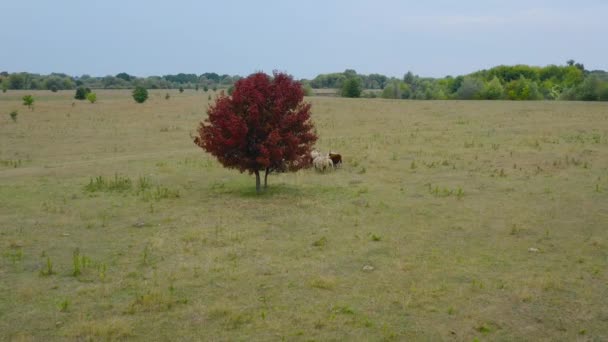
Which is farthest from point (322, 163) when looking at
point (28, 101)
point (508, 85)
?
point (508, 85)

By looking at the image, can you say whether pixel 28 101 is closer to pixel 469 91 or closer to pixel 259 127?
pixel 259 127

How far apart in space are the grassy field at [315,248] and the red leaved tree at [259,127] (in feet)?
4.66

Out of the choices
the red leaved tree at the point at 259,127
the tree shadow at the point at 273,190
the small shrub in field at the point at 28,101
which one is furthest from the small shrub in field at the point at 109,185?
the small shrub in field at the point at 28,101

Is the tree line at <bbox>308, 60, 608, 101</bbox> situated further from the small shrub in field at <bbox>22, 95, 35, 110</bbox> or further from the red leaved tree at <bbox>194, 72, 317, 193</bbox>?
the red leaved tree at <bbox>194, 72, 317, 193</bbox>

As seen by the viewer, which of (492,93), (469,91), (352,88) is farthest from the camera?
(352,88)

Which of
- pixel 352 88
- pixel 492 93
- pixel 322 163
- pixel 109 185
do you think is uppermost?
pixel 352 88

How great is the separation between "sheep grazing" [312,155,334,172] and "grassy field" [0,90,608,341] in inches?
13.7

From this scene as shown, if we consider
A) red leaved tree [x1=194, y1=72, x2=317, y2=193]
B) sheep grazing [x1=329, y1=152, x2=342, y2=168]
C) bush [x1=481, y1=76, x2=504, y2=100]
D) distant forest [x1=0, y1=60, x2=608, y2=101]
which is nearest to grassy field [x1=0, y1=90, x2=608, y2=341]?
sheep grazing [x1=329, y1=152, x2=342, y2=168]

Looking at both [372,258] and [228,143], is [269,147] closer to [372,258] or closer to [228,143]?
[228,143]

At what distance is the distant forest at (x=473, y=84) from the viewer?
7565 centimetres

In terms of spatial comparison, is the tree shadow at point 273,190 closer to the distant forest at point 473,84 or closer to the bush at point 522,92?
the distant forest at point 473,84

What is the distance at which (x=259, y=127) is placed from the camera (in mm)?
17781

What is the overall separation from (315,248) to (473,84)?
79.9 m

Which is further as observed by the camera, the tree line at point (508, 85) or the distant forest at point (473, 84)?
the distant forest at point (473, 84)
